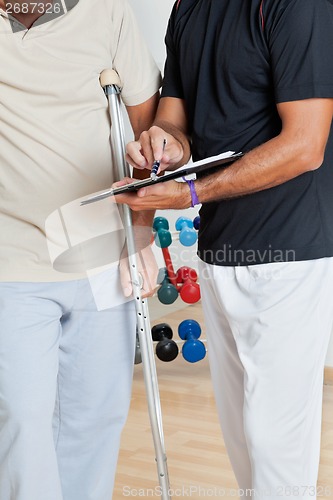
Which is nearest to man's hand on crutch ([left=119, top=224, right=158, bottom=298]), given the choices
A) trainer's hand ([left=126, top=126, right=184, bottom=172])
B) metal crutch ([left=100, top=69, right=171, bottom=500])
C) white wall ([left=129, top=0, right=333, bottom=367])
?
metal crutch ([left=100, top=69, right=171, bottom=500])

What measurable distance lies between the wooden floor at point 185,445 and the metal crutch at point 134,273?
0.73 metres

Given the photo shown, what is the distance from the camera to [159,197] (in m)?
1.82

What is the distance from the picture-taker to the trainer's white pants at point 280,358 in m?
1.90

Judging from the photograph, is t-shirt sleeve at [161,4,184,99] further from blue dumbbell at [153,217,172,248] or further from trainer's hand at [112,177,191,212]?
blue dumbbell at [153,217,172,248]

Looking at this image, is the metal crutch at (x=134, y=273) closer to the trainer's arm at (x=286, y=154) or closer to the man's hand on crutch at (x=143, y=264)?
the man's hand on crutch at (x=143, y=264)

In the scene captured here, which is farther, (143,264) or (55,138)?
(143,264)

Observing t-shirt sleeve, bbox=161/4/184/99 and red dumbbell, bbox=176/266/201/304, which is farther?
red dumbbell, bbox=176/266/201/304

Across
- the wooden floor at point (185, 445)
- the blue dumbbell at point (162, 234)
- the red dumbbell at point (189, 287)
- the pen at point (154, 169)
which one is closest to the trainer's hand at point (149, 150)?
the pen at point (154, 169)

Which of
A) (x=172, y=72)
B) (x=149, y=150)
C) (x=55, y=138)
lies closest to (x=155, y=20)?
(x=172, y=72)

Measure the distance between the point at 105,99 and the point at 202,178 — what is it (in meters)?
0.39

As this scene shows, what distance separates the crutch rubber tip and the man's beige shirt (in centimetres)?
2

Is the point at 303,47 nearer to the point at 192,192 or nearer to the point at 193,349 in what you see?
the point at 192,192

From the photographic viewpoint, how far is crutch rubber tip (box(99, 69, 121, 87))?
2020 millimetres

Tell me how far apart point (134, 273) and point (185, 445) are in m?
1.37
